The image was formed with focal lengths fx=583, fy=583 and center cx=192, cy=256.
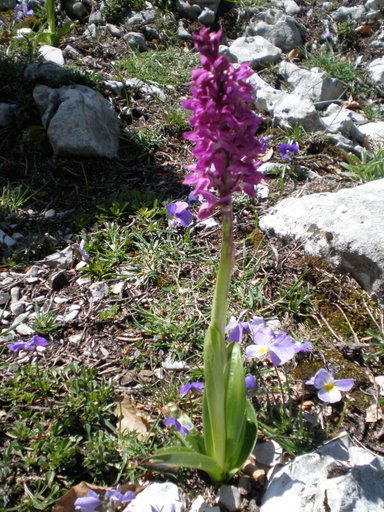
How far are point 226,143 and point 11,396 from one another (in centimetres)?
163

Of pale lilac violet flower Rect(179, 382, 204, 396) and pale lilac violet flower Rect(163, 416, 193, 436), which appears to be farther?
pale lilac violet flower Rect(179, 382, 204, 396)

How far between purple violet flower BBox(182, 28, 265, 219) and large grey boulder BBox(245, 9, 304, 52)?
4673mm

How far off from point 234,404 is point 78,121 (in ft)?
9.03

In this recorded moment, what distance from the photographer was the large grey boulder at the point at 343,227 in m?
3.01

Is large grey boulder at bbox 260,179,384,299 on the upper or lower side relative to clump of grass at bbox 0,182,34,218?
upper

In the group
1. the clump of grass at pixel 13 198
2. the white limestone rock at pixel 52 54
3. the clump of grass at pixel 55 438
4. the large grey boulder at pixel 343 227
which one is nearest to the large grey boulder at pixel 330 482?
the clump of grass at pixel 55 438

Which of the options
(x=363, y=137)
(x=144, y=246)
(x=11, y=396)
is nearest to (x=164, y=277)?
(x=144, y=246)

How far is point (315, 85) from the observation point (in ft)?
17.0

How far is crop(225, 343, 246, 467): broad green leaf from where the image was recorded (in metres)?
2.11

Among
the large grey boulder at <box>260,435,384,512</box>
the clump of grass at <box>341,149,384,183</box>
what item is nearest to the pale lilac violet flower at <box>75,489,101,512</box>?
the large grey boulder at <box>260,435,384,512</box>

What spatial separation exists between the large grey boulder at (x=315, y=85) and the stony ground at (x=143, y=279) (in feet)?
2.68

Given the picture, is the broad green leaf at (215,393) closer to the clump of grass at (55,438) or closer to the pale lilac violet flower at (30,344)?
the clump of grass at (55,438)

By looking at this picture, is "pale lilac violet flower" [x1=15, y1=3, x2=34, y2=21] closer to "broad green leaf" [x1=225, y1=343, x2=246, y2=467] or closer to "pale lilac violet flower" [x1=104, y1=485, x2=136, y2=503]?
"broad green leaf" [x1=225, y1=343, x2=246, y2=467]

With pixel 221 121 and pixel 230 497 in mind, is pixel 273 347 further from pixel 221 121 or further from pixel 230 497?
pixel 221 121
